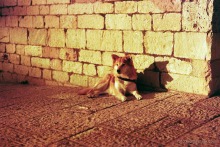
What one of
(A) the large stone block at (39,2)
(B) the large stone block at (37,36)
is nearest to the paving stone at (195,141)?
(B) the large stone block at (37,36)

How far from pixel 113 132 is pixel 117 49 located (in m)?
2.60

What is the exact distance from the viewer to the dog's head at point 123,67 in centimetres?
490

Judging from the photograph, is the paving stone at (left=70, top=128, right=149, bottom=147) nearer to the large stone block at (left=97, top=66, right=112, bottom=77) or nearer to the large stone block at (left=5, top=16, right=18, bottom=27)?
the large stone block at (left=97, top=66, right=112, bottom=77)

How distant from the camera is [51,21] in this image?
23.4ft

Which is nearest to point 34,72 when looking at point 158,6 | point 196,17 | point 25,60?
point 25,60

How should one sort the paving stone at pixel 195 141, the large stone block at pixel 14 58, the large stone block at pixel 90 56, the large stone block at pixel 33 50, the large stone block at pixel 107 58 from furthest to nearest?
the large stone block at pixel 14 58 < the large stone block at pixel 33 50 < the large stone block at pixel 90 56 < the large stone block at pixel 107 58 < the paving stone at pixel 195 141

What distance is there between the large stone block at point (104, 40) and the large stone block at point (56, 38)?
85 cm

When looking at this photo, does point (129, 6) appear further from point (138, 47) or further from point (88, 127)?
point (88, 127)

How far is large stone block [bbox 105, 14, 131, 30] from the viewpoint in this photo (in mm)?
5602

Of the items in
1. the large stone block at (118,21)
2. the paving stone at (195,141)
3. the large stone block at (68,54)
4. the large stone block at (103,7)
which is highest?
the large stone block at (103,7)

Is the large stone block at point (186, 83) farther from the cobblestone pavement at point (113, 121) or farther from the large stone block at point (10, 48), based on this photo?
the large stone block at point (10, 48)

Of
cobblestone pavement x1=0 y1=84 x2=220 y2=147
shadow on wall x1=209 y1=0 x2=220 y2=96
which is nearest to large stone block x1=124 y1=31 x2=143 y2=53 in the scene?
cobblestone pavement x1=0 y1=84 x2=220 y2=147

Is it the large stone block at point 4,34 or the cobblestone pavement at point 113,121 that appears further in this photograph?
the large stone block at point 4,34

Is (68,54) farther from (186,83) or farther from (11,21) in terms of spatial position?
(186,83)
